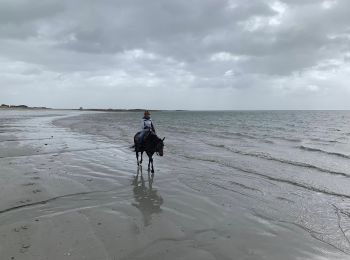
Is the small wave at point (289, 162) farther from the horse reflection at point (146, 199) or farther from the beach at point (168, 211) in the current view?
the horse reflection at point (146, 199)

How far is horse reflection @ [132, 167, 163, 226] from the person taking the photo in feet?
24.3

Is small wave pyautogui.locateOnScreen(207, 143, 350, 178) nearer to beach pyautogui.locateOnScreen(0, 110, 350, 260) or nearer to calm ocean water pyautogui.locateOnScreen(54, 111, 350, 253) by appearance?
calm ocean water pyautogui.locateOnScreen(54, 111, 350, 253)

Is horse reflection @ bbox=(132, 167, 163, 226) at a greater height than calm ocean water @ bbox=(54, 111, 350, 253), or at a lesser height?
greater

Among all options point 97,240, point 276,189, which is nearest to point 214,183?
point 276,189

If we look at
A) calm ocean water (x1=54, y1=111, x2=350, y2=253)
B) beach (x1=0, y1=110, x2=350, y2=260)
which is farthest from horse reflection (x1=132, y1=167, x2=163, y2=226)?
calm ocean water (x1=54, y1=111, x2=350, y2=253)

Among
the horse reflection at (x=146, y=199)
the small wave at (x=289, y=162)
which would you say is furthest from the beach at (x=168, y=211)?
the small wave at (x=289, y=162)

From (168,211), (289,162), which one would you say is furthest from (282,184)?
(168,211)

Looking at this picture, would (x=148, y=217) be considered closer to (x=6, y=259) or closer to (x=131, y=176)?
(x=6, y=259)

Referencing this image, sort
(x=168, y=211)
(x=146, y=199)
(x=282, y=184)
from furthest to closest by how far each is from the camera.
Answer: (x=282, y=184), (x=146, y=199), (x=168, y=211)

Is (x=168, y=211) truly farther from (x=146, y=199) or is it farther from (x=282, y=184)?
(x=282, y=184)

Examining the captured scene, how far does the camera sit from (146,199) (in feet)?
28.0

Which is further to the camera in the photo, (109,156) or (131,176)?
(109,156)

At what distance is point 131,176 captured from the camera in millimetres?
11352

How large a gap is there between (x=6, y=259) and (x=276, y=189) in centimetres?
818
